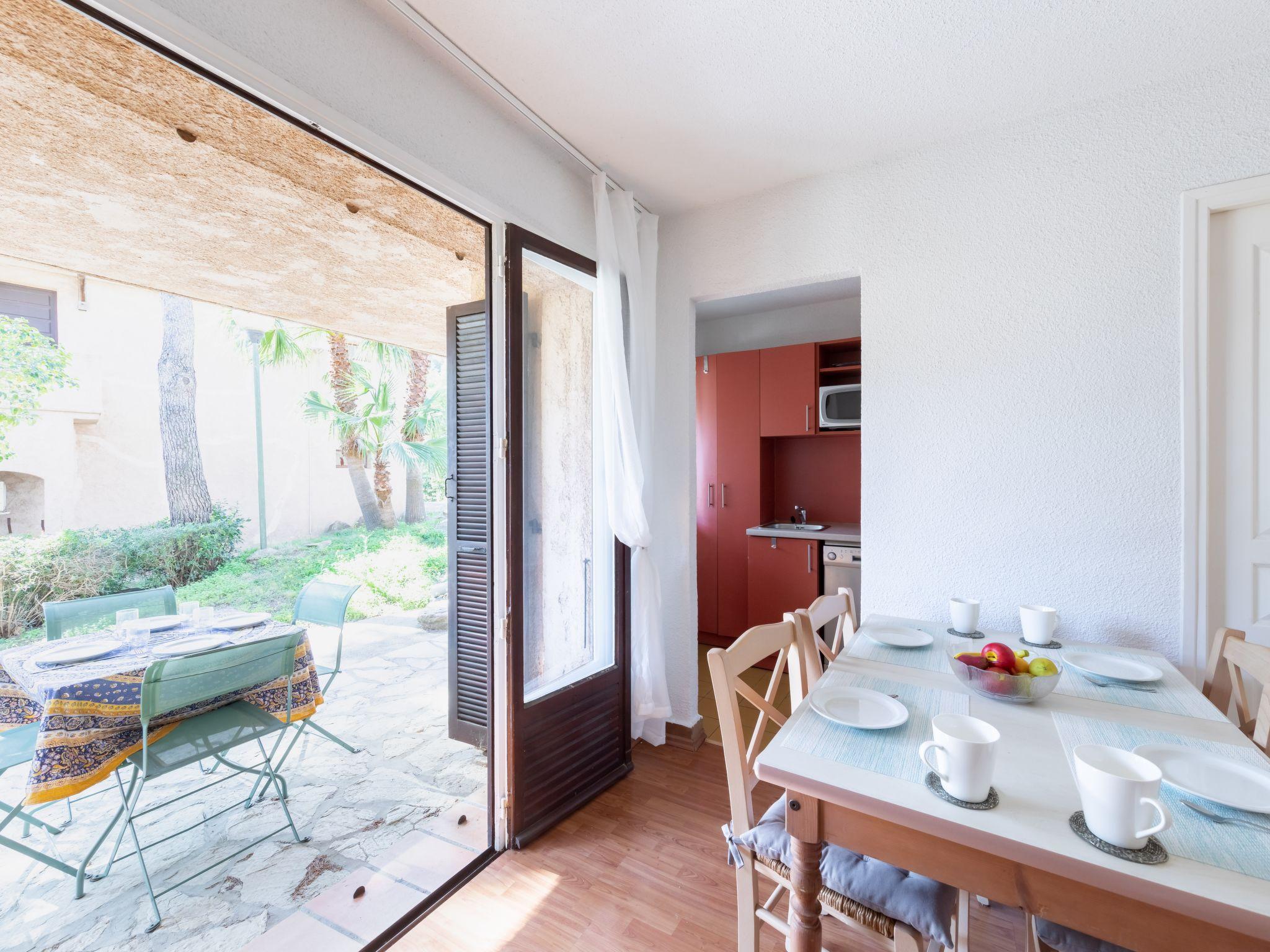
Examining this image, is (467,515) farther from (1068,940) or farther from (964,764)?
(1068,940)

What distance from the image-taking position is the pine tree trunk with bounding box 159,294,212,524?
16.4 feet

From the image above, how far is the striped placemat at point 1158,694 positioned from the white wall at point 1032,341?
496mm

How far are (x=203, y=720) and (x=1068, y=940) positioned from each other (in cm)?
277

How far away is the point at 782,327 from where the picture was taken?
14.0 feet

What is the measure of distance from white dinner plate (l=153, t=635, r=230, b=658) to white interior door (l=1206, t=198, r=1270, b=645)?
3.66 m

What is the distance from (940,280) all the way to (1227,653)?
1476 millimetres

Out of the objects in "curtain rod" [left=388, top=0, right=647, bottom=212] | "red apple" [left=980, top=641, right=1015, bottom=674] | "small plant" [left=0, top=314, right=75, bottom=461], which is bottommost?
"red apple" [left=980, top=641, right=1015, bottom=674]

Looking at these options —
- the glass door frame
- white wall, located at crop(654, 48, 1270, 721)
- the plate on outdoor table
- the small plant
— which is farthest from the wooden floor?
the small plant

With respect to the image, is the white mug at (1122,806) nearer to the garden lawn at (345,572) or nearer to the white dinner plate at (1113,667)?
the white dinner plate at (1113,667)

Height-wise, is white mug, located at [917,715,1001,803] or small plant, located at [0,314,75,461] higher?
small plant, located at [0,314,75,461]

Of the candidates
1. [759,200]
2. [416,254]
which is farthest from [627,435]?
[416,254]

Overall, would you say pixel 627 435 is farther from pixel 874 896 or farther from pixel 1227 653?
pixel 1227 653

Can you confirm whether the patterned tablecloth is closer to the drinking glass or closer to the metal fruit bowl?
the drinking glass

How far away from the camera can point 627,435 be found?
7.45 feet
